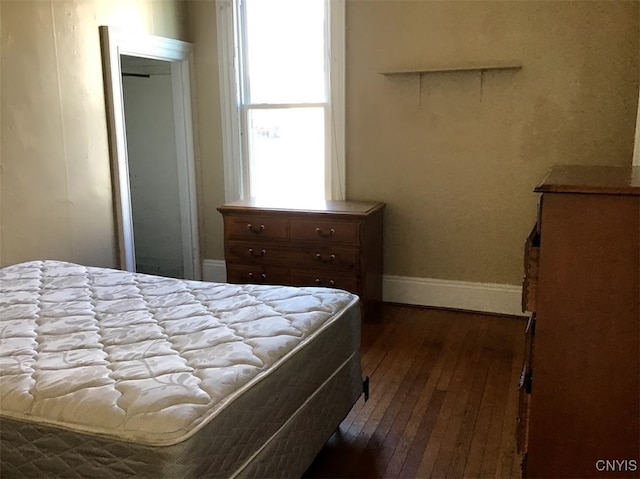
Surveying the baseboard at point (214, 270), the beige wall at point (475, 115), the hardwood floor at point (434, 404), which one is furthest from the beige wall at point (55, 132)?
the hardwood floor at point (434, 404)

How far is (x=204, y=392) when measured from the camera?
1.57 metres

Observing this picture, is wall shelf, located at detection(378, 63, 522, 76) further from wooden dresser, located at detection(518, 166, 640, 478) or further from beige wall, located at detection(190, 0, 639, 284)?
wooden dresser, located at detection(518, 166, 640, 478)

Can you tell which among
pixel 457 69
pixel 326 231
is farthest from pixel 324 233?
pixel 457 69

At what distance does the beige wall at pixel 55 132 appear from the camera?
309 centimetres

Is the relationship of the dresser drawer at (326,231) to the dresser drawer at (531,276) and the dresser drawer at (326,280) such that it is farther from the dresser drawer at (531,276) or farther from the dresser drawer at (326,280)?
the dresser drawer at (531,276)

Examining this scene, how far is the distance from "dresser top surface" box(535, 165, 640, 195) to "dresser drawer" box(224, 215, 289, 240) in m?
2.22

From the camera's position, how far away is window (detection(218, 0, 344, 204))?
4168mm

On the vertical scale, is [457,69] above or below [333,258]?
above

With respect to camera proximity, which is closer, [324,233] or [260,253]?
[324,233]

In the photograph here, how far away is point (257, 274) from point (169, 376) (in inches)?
Result: 94.3

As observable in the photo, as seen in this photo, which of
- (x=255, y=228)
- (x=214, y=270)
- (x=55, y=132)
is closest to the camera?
(x=55, y=132)

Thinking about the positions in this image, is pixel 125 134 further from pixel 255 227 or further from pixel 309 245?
pixel 309 245

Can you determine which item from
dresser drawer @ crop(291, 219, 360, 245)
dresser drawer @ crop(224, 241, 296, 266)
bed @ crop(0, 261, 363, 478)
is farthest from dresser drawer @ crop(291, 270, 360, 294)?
bed @ crop(0, 261, 363, 478)
